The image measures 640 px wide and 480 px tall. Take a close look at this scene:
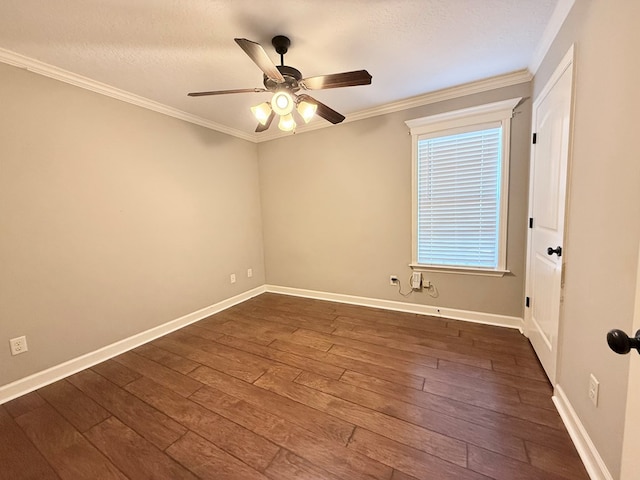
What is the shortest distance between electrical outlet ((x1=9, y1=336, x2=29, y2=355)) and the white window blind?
3565 millimetres

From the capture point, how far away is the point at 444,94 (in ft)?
8.64

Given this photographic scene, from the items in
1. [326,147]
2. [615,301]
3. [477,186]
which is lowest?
[615,301]

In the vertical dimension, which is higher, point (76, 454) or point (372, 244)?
point (372, 244)

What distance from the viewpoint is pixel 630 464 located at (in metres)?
0.64

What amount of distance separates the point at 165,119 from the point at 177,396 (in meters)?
2.67

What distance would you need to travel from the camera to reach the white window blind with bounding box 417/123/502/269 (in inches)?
100

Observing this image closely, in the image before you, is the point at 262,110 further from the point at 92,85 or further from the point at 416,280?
the point at 416,280

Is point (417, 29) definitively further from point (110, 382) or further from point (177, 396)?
point (110, 382)

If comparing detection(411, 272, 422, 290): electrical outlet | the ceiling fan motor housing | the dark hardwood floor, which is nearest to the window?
detection(411, 272, 422, 290): electrical outlet

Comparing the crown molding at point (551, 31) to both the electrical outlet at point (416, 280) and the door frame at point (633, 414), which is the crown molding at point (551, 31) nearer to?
the door frame at point (633, 414)

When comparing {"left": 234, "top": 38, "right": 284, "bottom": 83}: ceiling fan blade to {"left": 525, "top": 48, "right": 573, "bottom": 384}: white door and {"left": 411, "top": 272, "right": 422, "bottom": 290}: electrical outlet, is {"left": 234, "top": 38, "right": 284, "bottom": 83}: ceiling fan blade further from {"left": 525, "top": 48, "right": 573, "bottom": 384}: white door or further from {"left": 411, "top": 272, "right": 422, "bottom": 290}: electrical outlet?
{"left": 411, "top": 272, "right": 422, "bottom": 290}: electrical outlet

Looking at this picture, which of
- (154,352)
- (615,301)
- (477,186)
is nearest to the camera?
(615,301)

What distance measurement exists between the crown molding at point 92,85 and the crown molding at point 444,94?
4.72ft

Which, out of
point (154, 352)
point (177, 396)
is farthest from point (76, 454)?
point (154, 352)
